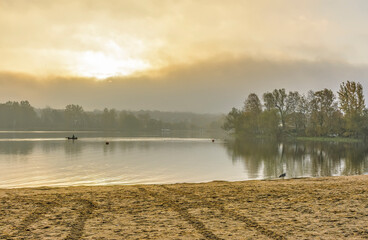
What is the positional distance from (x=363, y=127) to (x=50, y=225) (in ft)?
340

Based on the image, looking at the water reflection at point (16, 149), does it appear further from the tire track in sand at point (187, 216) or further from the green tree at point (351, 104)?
the green tree at point (351, 104)

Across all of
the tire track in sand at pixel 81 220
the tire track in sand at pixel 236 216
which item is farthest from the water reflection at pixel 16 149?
the tire track in sand at pixel 236 216

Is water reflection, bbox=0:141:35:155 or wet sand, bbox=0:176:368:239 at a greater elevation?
wet sand, bbox=0:176:368:239

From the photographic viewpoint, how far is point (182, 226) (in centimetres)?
1052

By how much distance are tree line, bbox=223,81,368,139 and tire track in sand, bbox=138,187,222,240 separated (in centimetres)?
9467

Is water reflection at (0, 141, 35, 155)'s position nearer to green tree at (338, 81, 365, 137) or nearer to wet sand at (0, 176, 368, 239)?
wet sand at (0, 176, 368, 239)

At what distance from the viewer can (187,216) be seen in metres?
11.8

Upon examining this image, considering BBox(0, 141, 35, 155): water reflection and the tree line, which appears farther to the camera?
the tree line

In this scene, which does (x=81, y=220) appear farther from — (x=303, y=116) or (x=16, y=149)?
(x=303, y=116)

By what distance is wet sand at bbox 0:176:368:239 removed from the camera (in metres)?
9.74

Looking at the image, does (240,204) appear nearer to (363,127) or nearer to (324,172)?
(324,172)

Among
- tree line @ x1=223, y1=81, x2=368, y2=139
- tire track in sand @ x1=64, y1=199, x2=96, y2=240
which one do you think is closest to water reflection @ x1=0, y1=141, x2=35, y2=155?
tire track in sand @ x1=64, y1=199, x2=96, y2=240

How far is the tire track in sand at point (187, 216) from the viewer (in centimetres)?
966

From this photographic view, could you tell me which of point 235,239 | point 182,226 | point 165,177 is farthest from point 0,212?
point 165,177
